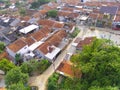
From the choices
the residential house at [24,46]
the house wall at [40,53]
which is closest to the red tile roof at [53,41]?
the house wall at [40,53]

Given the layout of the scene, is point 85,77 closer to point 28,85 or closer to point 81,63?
point 81,63

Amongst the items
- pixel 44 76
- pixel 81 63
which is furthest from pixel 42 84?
pixel 81 63

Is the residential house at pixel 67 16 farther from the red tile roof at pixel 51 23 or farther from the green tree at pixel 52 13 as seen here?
the red tile roof at pixel 51 23

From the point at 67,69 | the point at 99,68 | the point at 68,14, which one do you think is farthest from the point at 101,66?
the point at 68,14

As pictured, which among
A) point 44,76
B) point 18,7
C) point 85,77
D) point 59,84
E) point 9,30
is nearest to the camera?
point 85,77

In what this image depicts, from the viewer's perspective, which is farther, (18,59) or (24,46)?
(24,46)

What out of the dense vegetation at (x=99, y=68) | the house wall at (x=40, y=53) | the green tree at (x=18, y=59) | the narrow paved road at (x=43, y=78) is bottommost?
the narrow paved road at (x=43, y=78)

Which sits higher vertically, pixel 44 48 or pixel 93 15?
pixel 93 15

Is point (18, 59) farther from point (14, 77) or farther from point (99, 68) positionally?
point (99, 68)
